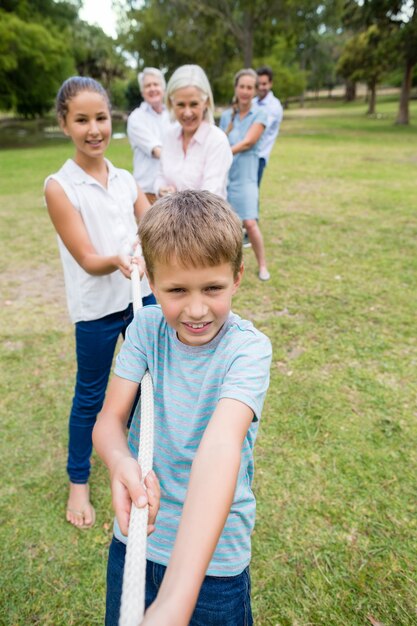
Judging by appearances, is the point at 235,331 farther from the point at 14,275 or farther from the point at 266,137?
the point at 266,137

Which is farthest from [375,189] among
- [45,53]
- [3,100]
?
[3,100]

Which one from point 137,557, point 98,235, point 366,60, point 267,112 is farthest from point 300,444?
point 366,60

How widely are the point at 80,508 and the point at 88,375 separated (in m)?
0.74

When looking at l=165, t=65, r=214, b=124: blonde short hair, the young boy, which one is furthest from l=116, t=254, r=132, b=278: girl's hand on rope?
l=165, t=65, r=214, b=124: blonde short hair

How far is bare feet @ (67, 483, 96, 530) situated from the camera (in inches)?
93.0

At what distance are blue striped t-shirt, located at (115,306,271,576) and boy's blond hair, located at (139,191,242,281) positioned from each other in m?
0.20

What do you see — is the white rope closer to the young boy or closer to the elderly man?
the young boy

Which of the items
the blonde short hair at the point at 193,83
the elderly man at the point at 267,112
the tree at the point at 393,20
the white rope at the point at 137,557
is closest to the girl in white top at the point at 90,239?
the white rope at the point at 137,557

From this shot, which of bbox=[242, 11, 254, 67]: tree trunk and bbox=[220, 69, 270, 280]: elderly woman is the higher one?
bbox=[242, 11, 254, 67]: tree trunk

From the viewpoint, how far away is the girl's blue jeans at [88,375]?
→ 219 centimetres

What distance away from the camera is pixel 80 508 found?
94.3 inches

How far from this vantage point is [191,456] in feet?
4.14

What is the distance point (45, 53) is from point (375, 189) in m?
17.4

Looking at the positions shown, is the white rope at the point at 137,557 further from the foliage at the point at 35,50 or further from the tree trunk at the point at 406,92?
the tree trunk at the point at 406,92
